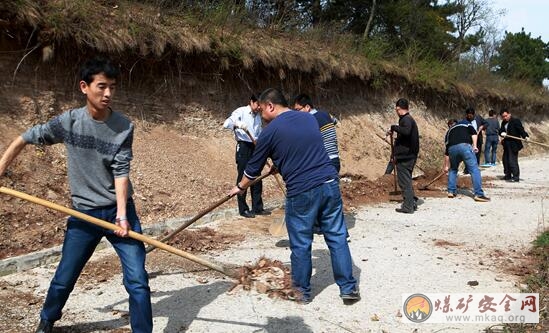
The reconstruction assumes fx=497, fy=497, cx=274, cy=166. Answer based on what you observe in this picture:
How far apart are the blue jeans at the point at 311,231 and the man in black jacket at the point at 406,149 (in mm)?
4136

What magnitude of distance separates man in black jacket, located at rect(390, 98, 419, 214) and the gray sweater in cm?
559

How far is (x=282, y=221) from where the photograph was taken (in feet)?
20.9

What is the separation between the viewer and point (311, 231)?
4234mm

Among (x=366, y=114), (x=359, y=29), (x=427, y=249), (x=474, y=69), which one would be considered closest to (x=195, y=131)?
(x=427, y=249)

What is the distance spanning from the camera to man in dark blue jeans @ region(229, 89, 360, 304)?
414 cm

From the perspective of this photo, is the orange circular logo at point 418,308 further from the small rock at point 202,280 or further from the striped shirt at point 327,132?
the striped shirt at point 327,132

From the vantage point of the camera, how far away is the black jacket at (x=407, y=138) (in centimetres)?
799

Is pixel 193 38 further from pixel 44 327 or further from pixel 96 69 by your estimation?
pixel 44 327

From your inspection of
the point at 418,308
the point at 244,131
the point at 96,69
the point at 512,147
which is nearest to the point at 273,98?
the point at 96,69

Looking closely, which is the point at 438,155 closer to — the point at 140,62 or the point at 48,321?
the point at 140,62

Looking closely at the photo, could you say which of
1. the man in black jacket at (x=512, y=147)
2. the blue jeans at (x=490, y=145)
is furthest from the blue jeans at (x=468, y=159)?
the blue jeans at (x=490, y=145)

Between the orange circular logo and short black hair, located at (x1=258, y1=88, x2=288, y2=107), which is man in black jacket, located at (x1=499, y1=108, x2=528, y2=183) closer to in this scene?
the orange circular logo

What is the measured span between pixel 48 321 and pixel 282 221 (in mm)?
3373
